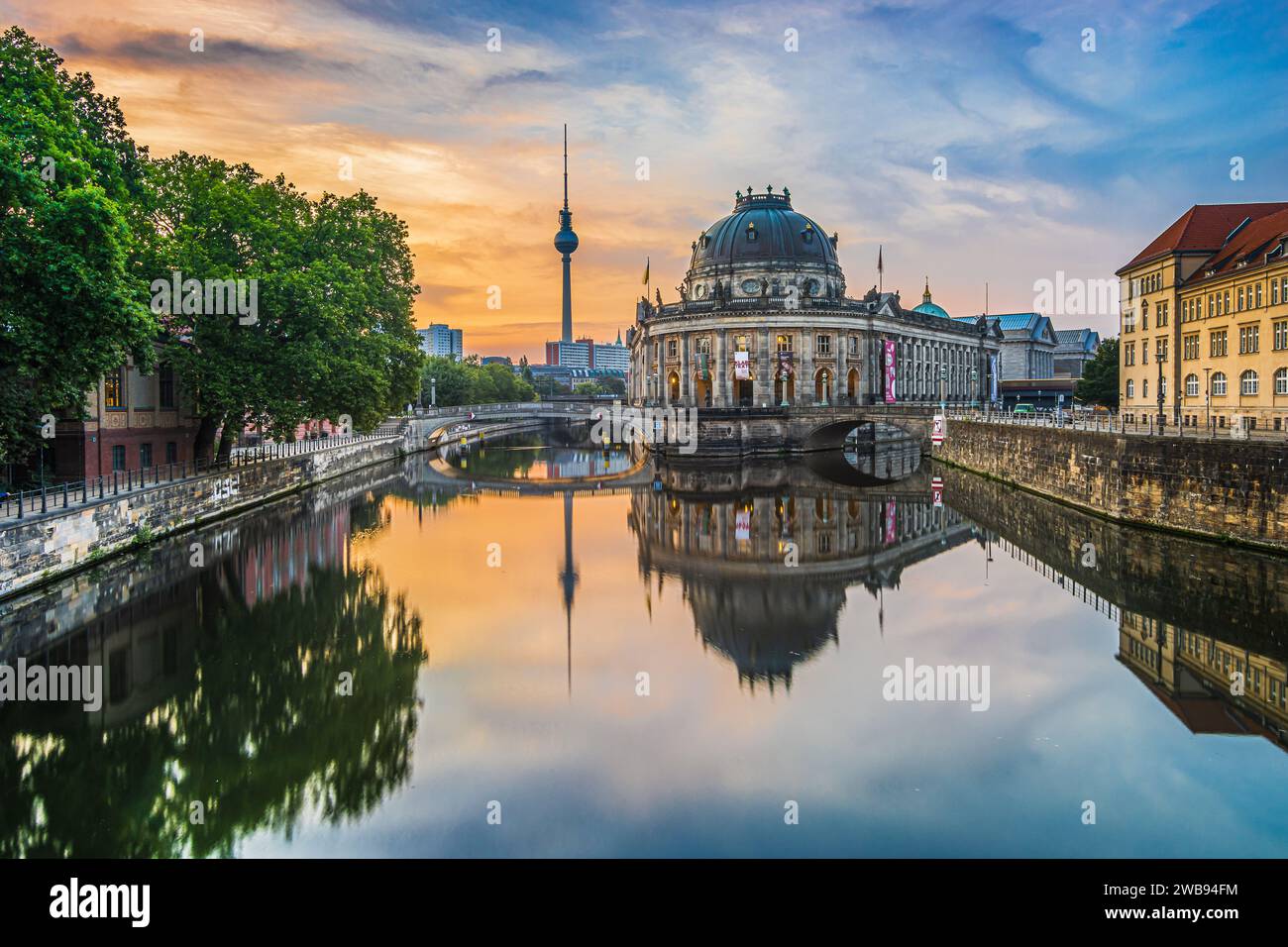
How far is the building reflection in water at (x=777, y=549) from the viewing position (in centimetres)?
2181

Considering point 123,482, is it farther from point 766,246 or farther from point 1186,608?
point 766,246

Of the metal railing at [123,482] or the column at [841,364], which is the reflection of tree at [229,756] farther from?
the column at [841,364]

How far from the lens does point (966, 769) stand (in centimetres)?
1384

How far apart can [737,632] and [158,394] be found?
28.4 meters

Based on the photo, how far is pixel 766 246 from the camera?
314ft

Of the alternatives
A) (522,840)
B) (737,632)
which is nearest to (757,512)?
(737,632)

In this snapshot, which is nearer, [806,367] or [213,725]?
[213,725]

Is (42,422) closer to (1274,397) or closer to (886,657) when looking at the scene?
(886,657)

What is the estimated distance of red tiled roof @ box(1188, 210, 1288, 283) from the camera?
148 feet

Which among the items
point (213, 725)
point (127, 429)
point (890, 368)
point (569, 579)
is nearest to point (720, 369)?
point (890, 368)

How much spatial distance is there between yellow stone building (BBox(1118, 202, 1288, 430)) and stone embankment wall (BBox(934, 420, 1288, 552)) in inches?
217

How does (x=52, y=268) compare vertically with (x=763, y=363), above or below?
below

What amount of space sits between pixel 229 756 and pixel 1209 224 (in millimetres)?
58416
